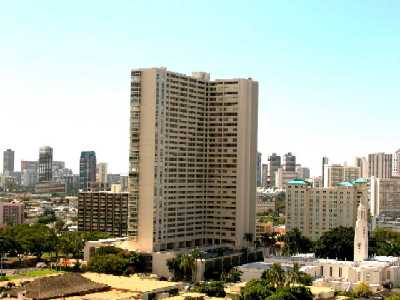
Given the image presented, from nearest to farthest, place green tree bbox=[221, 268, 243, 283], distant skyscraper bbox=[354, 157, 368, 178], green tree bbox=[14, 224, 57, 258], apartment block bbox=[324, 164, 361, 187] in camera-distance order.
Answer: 1. green tree bbox=[221, 268, 243, 283]
2. green tree bbox=[14, 224, 57, 258]
3. apartment block bbox=[324, 164, 361, 187]
4. distant skyscraper bbox=[354, 157, 368, 178]

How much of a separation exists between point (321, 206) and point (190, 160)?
2566 cm

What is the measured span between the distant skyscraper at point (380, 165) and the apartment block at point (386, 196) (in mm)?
27074

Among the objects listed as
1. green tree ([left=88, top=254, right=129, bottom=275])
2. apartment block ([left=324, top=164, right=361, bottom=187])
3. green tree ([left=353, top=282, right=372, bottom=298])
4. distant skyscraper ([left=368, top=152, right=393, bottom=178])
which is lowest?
green tree ([left=353, top=282, right=372, bottom=298])

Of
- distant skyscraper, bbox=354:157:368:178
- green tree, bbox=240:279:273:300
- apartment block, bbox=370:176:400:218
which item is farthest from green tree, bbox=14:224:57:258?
distant skyscraper, bbox=354:157:368:178

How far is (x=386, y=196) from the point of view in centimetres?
13488

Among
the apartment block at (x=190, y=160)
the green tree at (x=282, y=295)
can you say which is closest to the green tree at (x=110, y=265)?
the apartment block at (x=190, y=160)

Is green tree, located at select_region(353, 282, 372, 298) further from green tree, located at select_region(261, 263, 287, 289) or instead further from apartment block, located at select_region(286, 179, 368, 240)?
apartment block, located at select_region(286, 179, 368, 240)

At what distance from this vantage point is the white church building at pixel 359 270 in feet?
201

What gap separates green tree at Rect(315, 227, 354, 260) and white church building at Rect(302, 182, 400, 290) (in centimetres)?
406

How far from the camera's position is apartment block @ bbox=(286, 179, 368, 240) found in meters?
91.4

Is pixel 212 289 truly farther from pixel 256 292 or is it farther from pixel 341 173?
pixel 341 173

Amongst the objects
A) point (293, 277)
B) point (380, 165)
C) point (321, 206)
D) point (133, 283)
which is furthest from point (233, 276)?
point (380, 165)

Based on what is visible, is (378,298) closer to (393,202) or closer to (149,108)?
(149,108)

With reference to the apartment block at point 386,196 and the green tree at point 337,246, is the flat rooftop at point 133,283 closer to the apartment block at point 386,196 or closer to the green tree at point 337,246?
the green tree at point 337,246
